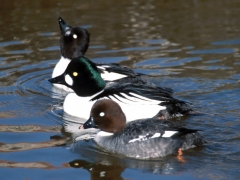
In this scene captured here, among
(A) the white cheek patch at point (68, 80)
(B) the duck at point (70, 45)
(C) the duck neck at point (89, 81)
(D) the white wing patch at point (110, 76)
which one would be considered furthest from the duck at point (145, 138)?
(B) the duck at point (70, 45)

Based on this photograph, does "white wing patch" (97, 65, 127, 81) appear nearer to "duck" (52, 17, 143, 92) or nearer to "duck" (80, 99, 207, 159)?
"duck" (52, 17, 143, 92)

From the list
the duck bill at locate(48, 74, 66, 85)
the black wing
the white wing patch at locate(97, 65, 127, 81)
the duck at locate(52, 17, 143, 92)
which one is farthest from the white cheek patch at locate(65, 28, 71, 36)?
the black wing

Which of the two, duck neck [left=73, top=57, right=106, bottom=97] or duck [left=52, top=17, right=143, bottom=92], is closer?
duck neck [left=73, top=57, right=106, bottom=97]

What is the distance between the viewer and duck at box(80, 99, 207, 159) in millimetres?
8273

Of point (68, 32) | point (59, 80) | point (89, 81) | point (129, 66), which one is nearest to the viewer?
point (89, 81)

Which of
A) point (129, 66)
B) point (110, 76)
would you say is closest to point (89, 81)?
point (110, 76)

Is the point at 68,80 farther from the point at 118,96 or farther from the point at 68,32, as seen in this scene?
the point at 68,32

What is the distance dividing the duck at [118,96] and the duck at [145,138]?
3.45 feet

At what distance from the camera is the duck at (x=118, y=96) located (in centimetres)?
969

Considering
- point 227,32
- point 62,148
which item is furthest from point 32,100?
point 227,32

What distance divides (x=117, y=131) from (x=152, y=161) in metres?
0.84

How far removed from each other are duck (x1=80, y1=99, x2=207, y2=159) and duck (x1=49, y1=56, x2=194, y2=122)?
105cm

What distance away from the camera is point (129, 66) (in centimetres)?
1248

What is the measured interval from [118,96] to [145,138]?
1582 millimetres
